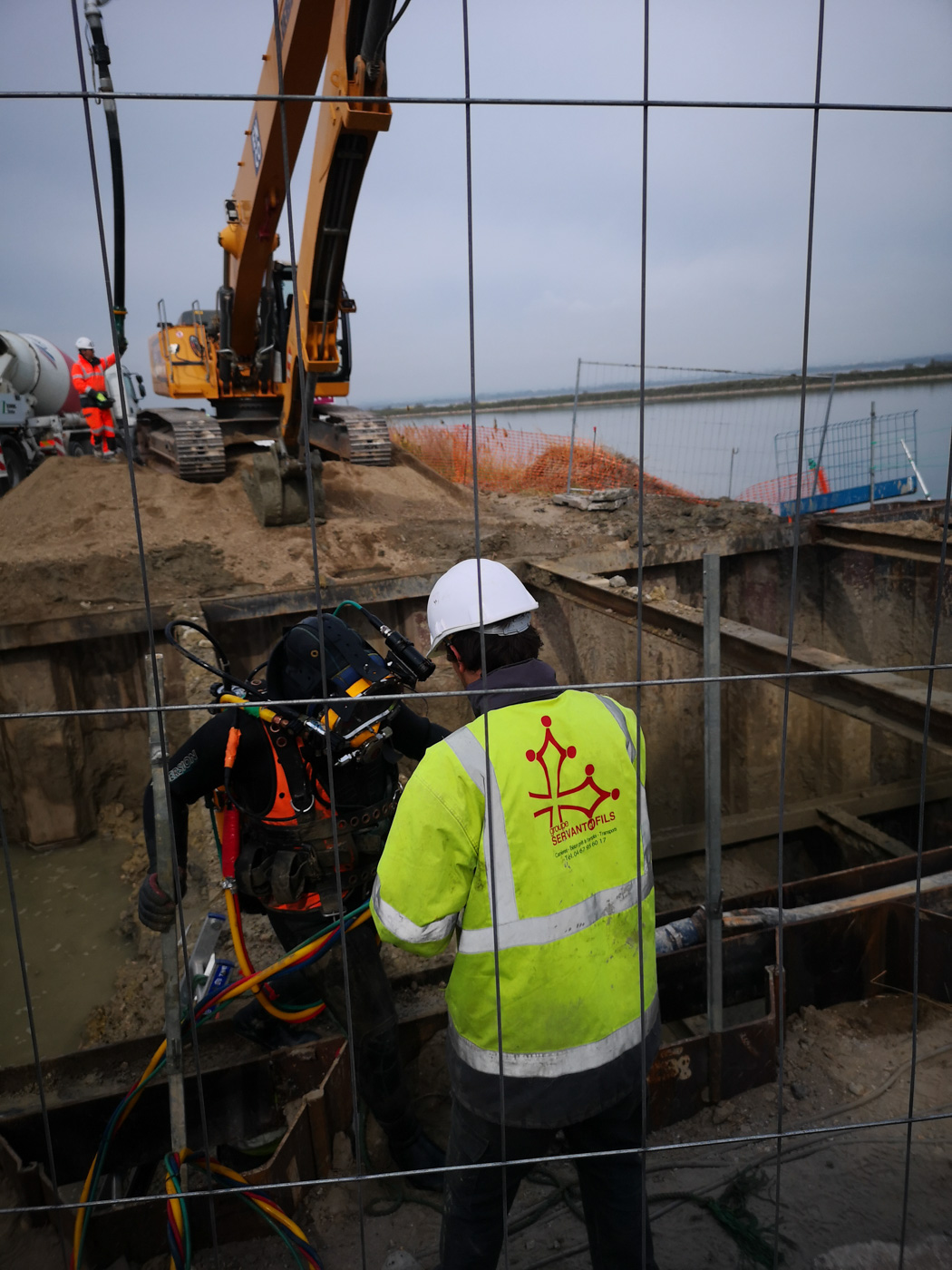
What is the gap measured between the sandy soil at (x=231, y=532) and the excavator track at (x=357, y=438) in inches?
8.4

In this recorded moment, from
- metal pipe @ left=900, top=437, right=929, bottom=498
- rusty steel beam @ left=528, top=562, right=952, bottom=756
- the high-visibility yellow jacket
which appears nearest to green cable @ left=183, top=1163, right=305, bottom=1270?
the high-visibility yellow jacket

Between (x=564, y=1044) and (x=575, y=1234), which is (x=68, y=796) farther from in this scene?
(x=564, y=1044)

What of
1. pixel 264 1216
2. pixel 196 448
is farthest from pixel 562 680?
pixel 264 1216

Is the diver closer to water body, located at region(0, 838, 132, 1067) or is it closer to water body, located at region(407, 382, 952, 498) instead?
water body, located at region(0, 838, 132, 1067)

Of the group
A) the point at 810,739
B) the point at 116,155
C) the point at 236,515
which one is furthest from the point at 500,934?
the point at 236,515

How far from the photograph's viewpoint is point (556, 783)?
1.74m

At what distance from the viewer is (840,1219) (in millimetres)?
2355

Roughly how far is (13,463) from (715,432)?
1086 cm

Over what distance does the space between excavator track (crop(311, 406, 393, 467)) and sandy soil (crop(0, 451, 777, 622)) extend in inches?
8.4

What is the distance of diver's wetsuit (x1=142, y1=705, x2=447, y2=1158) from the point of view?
2555 mm

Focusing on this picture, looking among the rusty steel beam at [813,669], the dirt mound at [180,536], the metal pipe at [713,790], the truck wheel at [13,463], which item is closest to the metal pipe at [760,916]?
the metal pipe at [713,790]

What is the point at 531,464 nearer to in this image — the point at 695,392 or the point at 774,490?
the point at 695,392

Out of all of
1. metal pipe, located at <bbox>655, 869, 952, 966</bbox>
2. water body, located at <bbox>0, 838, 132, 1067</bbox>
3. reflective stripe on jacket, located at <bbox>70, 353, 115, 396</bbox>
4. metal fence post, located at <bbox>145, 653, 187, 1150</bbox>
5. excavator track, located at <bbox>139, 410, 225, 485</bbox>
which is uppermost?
reflective stripe on jacket, located at <bbox>70, 353, 115, 396</bbox>

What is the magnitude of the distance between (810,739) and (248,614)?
14.4ft
